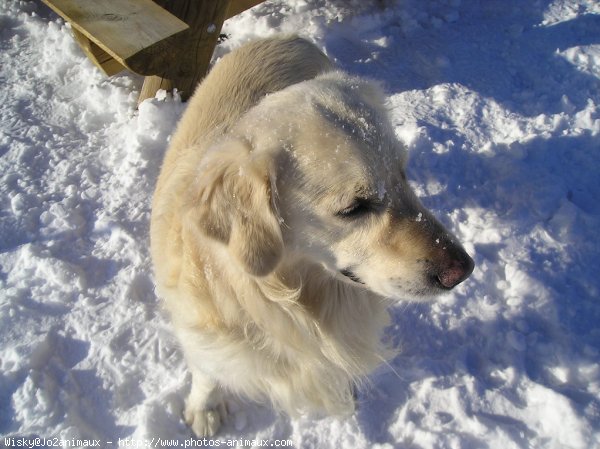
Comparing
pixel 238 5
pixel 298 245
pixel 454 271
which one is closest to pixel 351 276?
pixel 298 245

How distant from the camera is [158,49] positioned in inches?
123

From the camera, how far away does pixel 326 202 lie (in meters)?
1.66

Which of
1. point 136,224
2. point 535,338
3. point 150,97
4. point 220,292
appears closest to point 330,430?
point 220,292

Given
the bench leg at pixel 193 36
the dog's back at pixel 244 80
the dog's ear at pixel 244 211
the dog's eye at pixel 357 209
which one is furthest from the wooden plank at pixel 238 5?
the dog's eye at pixel 357 209

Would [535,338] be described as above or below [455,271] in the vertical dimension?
below

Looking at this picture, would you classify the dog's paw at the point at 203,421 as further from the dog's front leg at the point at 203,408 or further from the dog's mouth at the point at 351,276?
the dog's mouth at the point at 351,276

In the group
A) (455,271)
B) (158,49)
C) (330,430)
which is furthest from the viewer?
(158,49)

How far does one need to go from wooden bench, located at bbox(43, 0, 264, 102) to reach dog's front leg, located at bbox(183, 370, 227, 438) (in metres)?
2.13

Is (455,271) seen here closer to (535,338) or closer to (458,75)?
(535,338)

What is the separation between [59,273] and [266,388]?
1655mm

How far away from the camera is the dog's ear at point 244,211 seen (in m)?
1.59

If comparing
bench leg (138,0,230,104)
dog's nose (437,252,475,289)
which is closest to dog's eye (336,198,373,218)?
dog's nose (437,252,475,289)

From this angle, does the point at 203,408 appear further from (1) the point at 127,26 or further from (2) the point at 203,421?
(1) the point at 127,26

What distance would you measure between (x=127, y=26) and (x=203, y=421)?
263 cm
